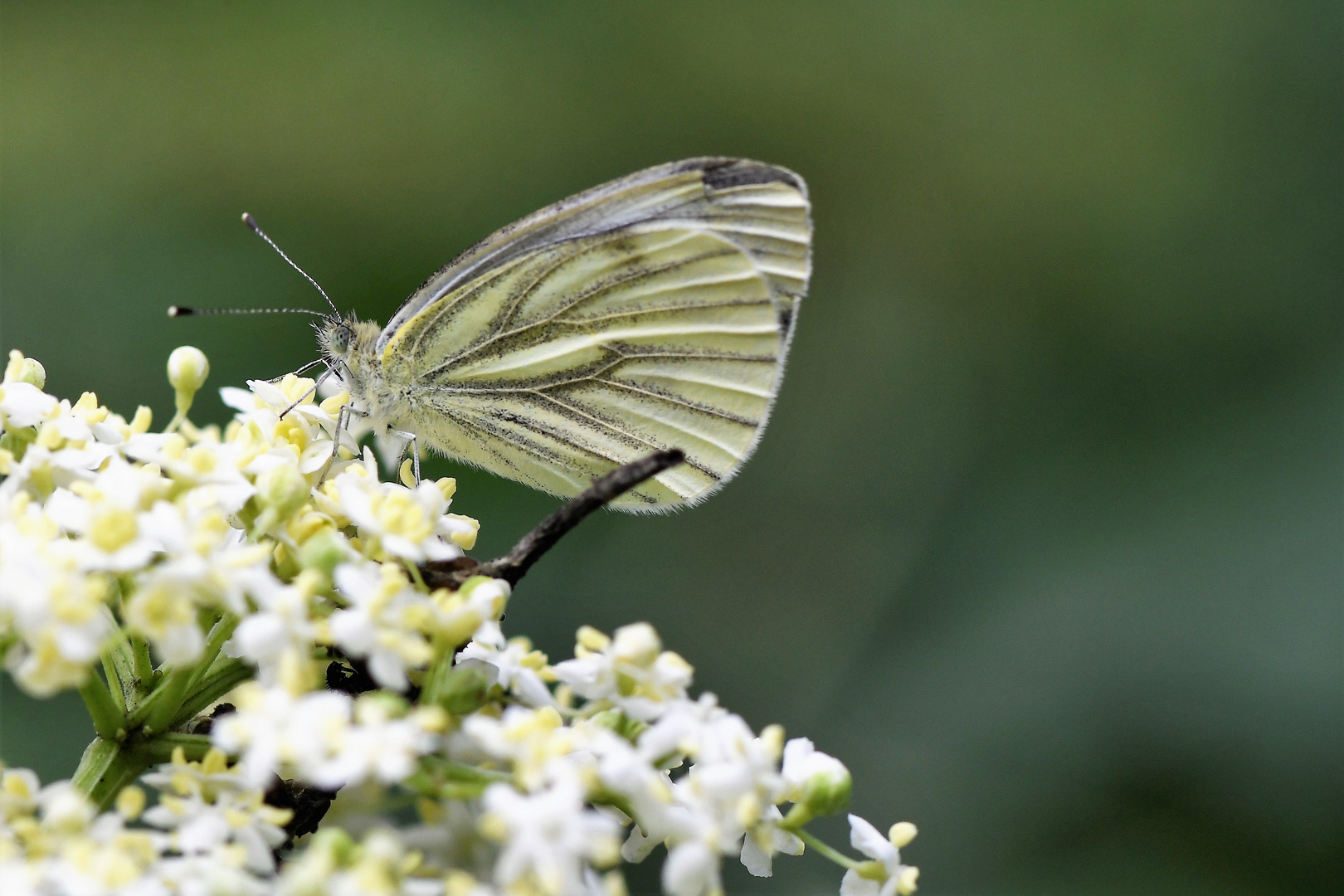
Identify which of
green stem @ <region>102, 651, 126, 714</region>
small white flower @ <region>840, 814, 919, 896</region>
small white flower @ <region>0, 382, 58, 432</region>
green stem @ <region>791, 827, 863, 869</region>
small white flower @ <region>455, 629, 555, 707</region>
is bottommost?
small white flower @ <region>840, 814, 919, 896</region>

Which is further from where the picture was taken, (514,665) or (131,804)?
(514,665)

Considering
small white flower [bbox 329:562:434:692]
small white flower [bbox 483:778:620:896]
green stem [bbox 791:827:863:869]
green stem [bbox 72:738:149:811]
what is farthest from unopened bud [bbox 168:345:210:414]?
green stem [bbox 791:827:863:869]

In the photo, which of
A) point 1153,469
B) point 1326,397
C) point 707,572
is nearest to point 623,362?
point 707,572

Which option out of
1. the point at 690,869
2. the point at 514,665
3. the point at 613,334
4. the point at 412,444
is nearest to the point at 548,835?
the point at 690,869

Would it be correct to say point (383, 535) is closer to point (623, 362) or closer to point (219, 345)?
point (623, 362)

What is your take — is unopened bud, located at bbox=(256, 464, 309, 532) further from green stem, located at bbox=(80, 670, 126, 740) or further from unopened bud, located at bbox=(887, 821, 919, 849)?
unopened bud, located at bbox=(887, 821, 919, 849)

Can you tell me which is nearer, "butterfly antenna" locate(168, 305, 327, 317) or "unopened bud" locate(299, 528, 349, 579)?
"unopened bud" locate(299, 528, 349, 579)

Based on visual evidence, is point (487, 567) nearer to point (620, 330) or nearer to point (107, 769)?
point (107, 769)
